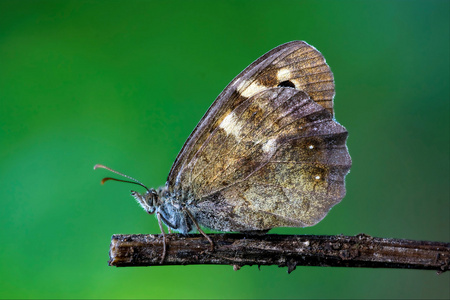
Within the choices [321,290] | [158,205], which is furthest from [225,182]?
[321,290]

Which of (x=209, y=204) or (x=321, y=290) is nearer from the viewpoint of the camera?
(x=209, y=204)

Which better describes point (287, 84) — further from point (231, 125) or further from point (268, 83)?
point (231, 125)

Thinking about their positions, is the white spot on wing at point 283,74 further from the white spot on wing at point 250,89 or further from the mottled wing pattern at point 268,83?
the white spot on wing at point 250,89

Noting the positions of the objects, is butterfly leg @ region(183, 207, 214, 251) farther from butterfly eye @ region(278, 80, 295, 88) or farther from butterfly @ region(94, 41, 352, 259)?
butterfly eye @ region(278, 80, 295, 88)

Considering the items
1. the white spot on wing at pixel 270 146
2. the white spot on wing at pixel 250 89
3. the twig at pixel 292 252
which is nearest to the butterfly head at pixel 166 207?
the twig at pixel 292 252

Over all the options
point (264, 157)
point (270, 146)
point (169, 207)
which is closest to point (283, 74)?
point (270, 146)

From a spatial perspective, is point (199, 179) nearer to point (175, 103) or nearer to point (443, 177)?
point (175, 103)
